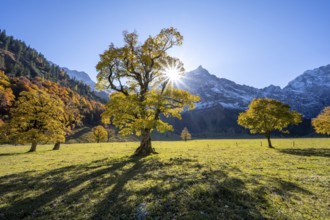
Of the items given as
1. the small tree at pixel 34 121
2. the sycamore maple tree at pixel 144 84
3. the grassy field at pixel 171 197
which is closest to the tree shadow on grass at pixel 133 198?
the grassy field at pixel 171 197

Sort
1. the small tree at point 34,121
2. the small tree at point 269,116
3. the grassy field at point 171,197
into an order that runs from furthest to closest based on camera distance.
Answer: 1. the small tree at point 269,116
2. the small tree at point 34,121
3. the grassy field at point 171,197

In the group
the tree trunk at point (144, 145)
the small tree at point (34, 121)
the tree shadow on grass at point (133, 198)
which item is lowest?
the tree shadow on grass at point (133, 198)

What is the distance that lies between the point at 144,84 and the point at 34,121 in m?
31.3

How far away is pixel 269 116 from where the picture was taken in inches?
2108

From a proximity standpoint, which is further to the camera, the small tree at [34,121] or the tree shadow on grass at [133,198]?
the small tree at [34,121]

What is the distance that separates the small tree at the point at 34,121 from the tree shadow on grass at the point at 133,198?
30.6 m

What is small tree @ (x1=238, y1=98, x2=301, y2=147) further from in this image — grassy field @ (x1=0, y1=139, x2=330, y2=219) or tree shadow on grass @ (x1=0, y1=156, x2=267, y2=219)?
tree shadow on grass @ (x1=0, y1=156, x2=267, y2=219)

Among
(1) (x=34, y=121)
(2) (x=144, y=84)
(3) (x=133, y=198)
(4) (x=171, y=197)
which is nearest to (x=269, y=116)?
(2) (x=144, y=84)

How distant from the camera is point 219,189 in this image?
1391cm

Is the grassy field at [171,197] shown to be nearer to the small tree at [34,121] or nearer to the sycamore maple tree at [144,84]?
the sycamore maple tree at [144,84]

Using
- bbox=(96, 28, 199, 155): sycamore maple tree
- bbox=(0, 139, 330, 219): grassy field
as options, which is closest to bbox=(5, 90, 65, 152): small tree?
bbox=(96, 28, 199, 155): sycamore maple tree

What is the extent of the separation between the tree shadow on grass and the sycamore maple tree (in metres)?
13.5

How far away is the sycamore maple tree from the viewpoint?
30891 mm

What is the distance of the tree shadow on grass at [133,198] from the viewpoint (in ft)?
35.8
